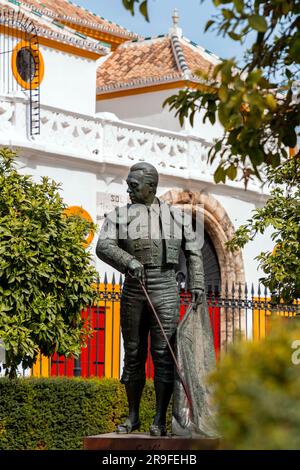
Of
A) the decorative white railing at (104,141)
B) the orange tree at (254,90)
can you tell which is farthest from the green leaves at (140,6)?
the decorative white railing at (104,141)

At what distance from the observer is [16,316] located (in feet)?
37.9

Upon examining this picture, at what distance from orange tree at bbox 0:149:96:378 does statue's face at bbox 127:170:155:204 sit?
2640 millimetres

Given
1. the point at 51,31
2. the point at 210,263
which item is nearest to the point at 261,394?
the point at 51,31

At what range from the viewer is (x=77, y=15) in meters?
28.4

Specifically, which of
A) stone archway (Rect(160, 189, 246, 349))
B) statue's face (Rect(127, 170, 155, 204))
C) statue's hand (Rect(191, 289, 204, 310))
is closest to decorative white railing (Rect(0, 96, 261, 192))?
stone archway (Rect(160, 189, 246, 349))

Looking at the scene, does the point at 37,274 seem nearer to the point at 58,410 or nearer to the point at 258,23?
the point at 58,410

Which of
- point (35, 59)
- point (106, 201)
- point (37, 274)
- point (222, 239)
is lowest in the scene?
point (37, 274)

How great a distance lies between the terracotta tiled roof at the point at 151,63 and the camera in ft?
82.6

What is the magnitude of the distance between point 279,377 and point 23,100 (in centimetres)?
1581

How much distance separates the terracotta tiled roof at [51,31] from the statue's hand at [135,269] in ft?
45.1

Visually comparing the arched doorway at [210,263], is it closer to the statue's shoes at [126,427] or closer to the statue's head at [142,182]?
the statue's head at [142,182]

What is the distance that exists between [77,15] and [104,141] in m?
8.17

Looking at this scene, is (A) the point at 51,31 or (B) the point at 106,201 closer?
(B) the point at 106,201
